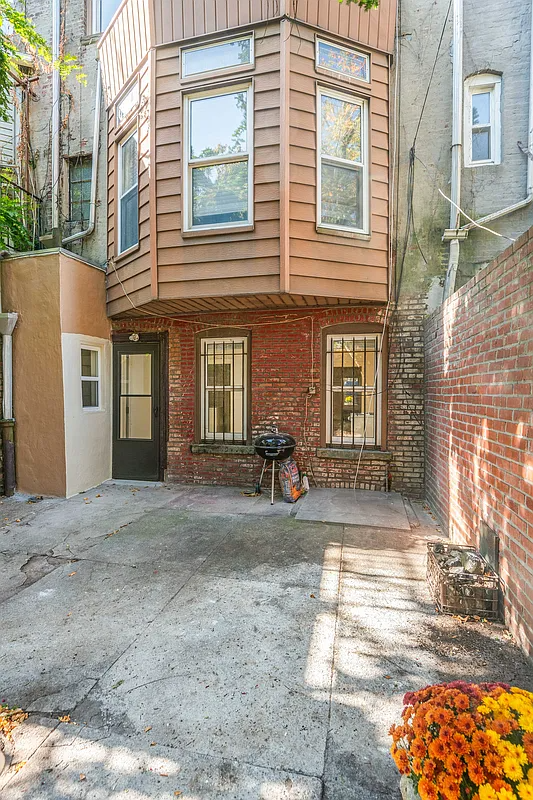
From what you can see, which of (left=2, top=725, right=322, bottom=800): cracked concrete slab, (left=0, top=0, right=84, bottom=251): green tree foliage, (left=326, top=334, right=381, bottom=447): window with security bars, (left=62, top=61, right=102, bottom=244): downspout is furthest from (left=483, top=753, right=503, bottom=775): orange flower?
(left=62, top=61, right=102, bottom=244): downspout

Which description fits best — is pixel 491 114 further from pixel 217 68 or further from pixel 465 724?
pixel 465 724

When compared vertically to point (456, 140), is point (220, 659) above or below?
below

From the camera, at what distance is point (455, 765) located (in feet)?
3.83

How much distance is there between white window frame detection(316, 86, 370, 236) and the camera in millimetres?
5047

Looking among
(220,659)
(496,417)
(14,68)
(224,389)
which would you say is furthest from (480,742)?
(14,68)

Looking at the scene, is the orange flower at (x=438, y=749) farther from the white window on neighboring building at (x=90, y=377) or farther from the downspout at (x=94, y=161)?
the downspout at (x=94, y=161)

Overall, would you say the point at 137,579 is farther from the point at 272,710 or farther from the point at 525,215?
the point at 525,215

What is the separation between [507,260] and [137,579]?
3509mm

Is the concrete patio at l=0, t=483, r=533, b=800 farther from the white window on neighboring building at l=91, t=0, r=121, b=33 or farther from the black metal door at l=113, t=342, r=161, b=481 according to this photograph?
the white window on neighboring building at l=91, t=0, r=121, b=33

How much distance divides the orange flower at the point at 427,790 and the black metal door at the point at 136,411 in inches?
230

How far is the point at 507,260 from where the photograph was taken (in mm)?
2539

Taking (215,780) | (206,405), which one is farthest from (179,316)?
(215,780)

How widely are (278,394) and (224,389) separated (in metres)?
0.92

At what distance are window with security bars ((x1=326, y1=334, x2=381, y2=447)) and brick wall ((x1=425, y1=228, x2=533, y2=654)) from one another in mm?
1581
